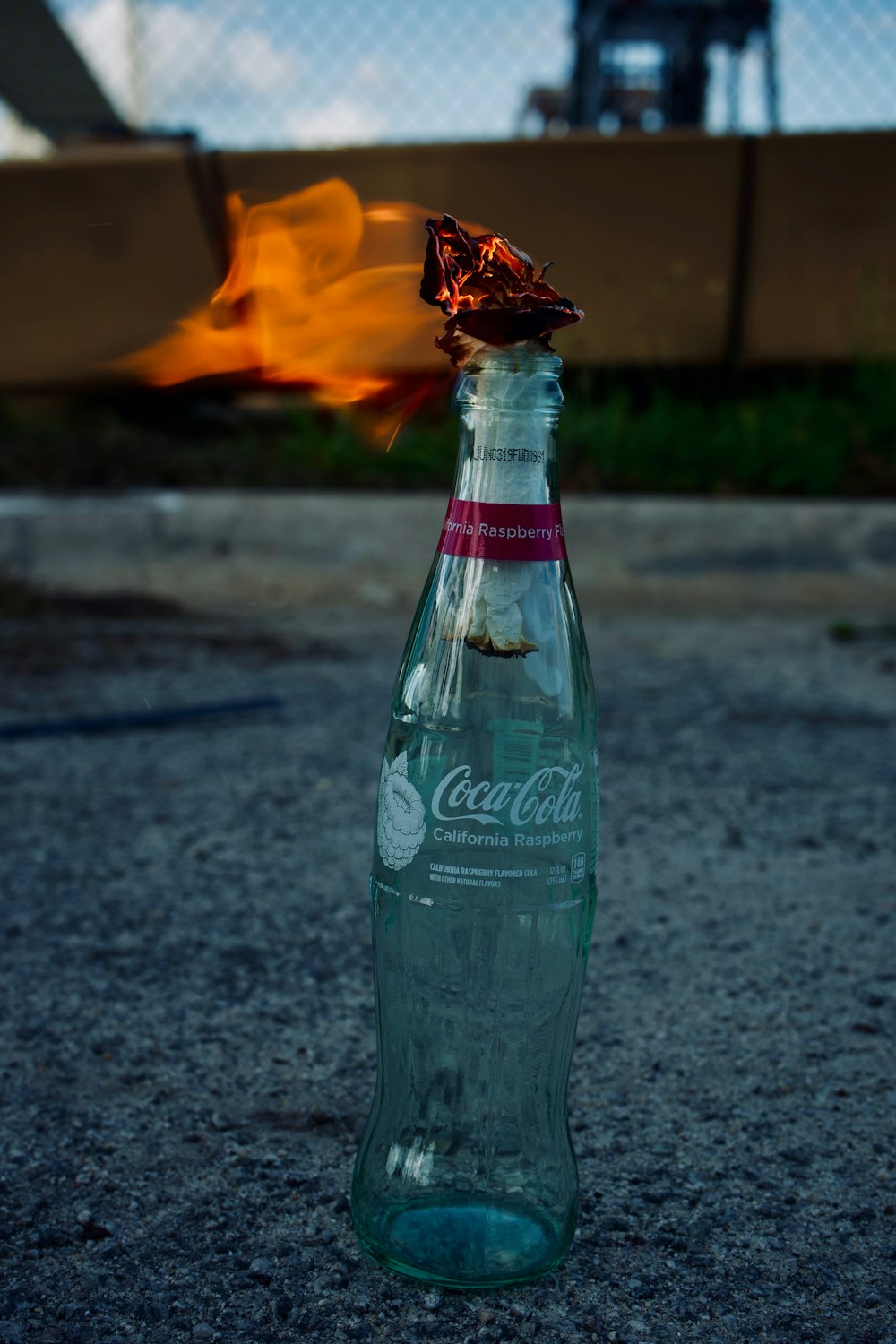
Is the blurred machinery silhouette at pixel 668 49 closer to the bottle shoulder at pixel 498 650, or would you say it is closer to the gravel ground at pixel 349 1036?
the gravel ground at pixel 349 1036

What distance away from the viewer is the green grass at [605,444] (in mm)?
5961

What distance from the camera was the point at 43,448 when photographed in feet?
21.8

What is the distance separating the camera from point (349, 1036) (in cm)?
204

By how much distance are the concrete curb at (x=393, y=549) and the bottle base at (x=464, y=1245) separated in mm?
4150

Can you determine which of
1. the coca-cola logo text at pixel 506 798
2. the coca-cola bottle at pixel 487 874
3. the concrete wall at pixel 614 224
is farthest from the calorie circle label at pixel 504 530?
the concrete wall at pixel 614 224

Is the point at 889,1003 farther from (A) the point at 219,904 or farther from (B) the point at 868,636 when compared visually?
(B) the point at 868,636

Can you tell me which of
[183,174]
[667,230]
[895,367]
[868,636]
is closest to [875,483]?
[895,367]

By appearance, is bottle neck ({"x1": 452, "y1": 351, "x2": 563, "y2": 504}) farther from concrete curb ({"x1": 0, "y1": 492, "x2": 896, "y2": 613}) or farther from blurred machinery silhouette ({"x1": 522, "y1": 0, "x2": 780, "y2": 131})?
blurred machinery silhouette ({"x1": 522, "y1": 0, "x2": 780, "y2": 131})

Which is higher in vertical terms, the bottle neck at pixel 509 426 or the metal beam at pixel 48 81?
the metal beam at pixel 48 81

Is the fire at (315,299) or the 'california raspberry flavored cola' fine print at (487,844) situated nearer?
the 'california raspberry flavored cola' fine print at (487,844)

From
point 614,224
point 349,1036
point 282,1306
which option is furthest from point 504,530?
point 614,224

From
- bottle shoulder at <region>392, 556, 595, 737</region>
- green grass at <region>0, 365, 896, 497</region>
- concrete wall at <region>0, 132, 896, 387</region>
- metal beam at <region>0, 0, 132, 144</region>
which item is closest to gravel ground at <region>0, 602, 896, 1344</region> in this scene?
bottle shoulder at <region>392, 556, 595, 737</region>

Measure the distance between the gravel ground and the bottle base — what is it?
2 cm

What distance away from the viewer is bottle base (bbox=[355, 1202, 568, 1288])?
4.63 feet
